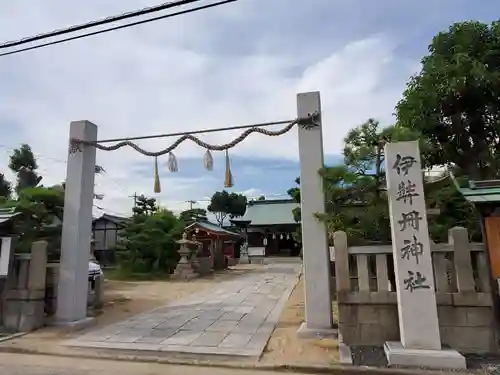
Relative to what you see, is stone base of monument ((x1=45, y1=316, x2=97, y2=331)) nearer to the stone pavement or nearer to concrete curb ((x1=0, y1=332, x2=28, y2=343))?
the stone pavement

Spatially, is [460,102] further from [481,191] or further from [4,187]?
[4,187]

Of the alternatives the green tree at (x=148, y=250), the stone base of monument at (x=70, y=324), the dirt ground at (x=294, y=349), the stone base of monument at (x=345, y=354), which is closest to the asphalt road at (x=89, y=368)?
the dirt ground at (x=294, y=349)

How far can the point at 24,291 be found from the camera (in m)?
6.95

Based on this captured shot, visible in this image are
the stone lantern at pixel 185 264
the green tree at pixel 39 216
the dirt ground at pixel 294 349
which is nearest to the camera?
the dirt ground at pixel 294 349

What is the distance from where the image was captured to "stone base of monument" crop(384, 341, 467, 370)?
475cm

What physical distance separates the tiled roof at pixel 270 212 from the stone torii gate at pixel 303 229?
1162 inches

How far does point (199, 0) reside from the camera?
15.1 ft

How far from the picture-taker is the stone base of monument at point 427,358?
4746 millimetres

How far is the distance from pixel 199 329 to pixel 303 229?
2923 millimetres

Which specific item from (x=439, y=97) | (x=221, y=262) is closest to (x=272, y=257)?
(x=221, y=262)

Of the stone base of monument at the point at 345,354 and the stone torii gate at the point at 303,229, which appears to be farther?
the stone torii gate at the point at 303,229

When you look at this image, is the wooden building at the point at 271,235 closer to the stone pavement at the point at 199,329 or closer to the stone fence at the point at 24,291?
the stone pavement at the point at 199,329

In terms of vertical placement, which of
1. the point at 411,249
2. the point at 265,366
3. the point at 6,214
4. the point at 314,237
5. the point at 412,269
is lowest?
the point at 265,366

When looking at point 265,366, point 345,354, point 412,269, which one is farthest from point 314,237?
point 265,366
